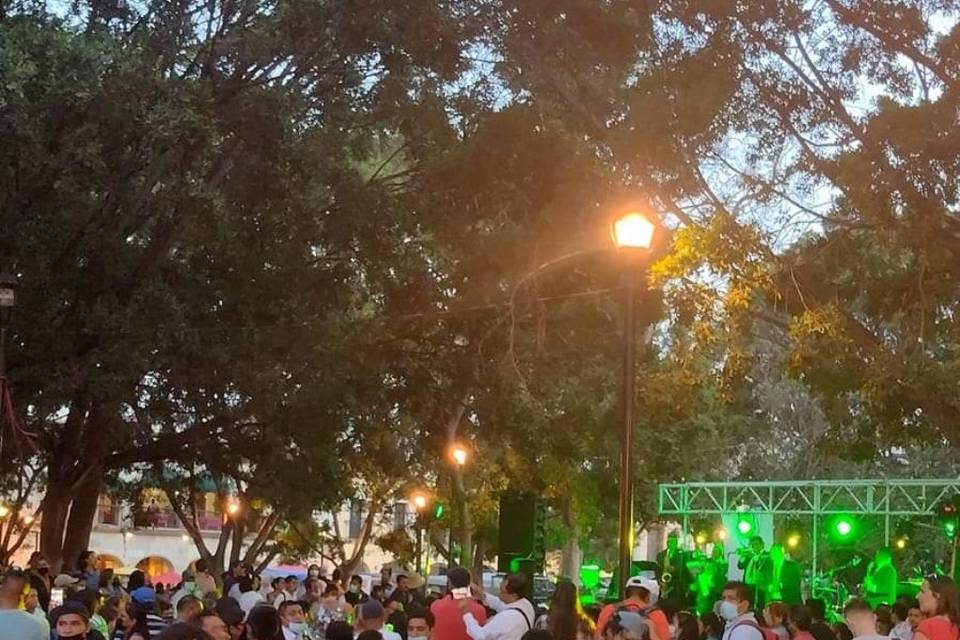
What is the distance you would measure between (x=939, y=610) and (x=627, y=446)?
2646mm

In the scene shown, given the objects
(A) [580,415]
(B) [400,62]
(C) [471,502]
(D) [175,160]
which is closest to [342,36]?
(B) [400,62]

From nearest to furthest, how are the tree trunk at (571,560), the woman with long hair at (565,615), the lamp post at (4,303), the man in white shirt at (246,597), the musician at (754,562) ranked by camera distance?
the woman with long hair at (565,615)
the man in white shirt at (246,597)
the lamp post at (4,303)
the musician at (754,562)
the tree trunk at (571,560)

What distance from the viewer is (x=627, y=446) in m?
9.98

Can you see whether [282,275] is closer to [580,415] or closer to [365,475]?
[580,415]

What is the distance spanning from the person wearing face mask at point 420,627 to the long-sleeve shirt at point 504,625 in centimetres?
30

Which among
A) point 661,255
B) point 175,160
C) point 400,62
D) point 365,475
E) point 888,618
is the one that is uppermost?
point 400,62

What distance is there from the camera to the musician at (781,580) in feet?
65.8

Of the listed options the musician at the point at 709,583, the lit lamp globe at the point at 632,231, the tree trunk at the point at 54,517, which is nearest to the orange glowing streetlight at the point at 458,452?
the musician at the point at 709,583

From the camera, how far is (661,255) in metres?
14.8

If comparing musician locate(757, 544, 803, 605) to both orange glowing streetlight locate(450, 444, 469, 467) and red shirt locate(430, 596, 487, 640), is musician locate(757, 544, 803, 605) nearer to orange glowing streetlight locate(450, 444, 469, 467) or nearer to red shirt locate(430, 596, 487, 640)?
orange glowing streetlight locate(450, 444, 469, 467)

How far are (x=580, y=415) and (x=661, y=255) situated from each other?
10.6 metres

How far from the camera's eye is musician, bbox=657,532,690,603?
23.8 metres

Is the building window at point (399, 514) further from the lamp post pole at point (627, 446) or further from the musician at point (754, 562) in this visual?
the lamp post pole at point (627, 446)

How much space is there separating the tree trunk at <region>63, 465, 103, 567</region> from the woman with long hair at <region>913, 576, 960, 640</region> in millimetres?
19296
